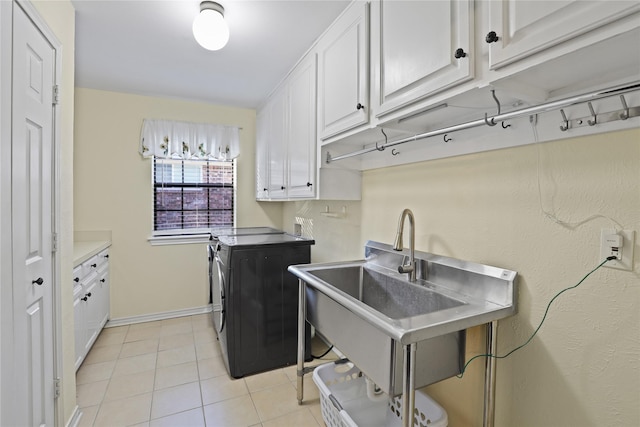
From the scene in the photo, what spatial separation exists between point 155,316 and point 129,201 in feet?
4.28

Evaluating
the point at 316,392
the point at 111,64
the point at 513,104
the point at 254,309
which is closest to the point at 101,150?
the point at 111,64

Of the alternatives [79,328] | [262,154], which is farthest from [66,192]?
[262,154]

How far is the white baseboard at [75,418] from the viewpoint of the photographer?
5.76 feet

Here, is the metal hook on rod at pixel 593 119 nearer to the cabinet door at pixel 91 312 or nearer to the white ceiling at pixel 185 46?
the white ceiling at pixel 185 46

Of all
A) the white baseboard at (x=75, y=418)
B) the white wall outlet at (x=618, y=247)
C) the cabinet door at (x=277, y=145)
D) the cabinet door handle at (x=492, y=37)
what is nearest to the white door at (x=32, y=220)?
the white baseboard at (x=75, y=418)

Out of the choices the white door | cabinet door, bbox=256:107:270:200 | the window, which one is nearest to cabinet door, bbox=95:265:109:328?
the window

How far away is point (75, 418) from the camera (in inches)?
71.5

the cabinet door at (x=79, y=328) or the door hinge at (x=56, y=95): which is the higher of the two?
the door hinge at (x=56, y=95)

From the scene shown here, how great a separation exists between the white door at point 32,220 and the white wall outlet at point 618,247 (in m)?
2.10

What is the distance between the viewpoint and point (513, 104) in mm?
1200

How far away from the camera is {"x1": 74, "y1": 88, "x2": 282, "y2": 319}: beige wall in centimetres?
319

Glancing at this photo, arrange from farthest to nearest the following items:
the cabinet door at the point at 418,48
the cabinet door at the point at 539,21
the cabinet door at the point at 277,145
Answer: the cabinet door at the point at 277,145, the cabinet door at the point at 418,48, the cabinet door at the point at 539,21

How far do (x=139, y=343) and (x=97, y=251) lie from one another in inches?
36.7

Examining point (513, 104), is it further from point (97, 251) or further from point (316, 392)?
point (97, 251)
